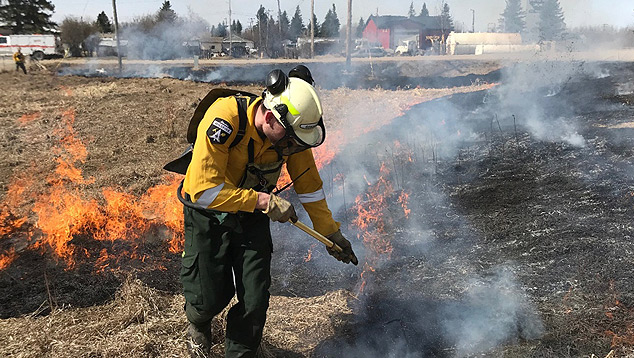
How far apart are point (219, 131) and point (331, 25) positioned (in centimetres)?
8302

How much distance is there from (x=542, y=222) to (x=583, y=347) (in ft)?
7.19

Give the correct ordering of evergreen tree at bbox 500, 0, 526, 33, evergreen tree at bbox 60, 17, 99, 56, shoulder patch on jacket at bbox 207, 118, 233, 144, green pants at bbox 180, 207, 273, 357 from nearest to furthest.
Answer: shoulder patch on jacket at bbox 207, 118, 233, 144 → green pants at bbox 180, 207, 273, 357 → evergreen tree at bbox 60, 17, 99, 56 → evergreen tree at bbox 500, 0, 526, 33

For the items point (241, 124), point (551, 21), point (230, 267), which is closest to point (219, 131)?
point (241, 124)

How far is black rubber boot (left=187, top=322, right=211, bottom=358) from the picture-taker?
3.08 meters

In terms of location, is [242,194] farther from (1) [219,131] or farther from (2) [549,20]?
(2) [549,20]

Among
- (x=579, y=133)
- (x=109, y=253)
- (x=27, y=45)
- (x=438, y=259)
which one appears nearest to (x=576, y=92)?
(x=579, y=133)

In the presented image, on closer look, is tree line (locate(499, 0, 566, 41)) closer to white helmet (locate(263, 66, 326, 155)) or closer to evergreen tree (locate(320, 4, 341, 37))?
white helmet (locate(263, 66, 326, 155))

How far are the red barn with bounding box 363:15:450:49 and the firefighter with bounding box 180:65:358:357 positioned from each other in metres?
57.7

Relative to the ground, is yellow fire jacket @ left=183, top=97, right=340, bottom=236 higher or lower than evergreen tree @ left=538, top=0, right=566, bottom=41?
lower

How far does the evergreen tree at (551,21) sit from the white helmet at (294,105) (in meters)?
30.1

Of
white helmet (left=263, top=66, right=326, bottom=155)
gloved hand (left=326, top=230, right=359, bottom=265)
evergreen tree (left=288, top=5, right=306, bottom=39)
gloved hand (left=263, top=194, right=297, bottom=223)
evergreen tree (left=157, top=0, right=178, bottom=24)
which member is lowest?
gloved hand (left=326, top=230, right=359, bottom=265)

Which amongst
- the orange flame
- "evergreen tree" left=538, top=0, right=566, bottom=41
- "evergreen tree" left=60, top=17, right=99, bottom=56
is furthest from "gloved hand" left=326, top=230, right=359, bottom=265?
"evergreen tree" left=60, top=17, right=99, bottom=56

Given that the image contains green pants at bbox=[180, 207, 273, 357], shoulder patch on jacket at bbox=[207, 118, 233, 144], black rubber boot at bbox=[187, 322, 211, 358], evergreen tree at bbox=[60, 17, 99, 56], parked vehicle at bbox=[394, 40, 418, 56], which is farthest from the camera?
parked vehicle at bbox=[394, 40, 418, 56]

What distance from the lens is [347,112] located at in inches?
515
